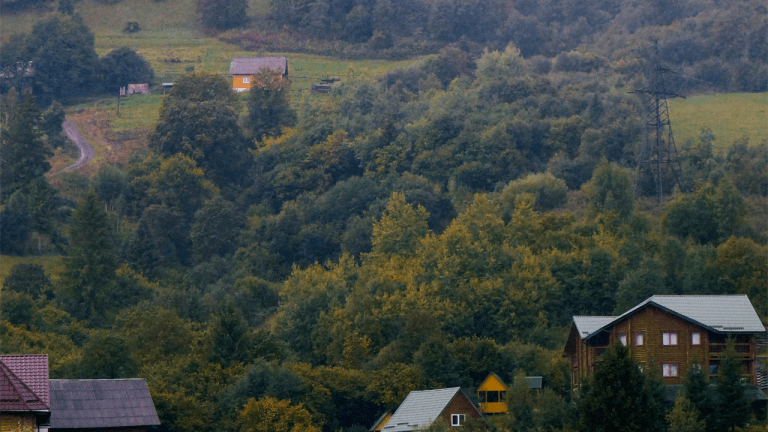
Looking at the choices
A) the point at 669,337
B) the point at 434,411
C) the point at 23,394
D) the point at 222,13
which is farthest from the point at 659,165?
the point at 23,394

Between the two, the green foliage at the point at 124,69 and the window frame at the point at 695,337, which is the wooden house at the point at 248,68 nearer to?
the green foliage at the point at 124,69

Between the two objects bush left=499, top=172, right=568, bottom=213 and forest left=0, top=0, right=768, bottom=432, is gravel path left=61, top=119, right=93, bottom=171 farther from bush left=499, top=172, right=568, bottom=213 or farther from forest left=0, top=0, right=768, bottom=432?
bush left=499, top=172, right=568, bottom=213

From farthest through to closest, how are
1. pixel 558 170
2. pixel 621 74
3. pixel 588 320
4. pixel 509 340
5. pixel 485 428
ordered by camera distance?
1. pixel 621 74
2. pixel 558 170
3. pixel 509 340
4. pixel 588 320
5. pixel 485 428

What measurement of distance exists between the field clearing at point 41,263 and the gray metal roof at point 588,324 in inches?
1722

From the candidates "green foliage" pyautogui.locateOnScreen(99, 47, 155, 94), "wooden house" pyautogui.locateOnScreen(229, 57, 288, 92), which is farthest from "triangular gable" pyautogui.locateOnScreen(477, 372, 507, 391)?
"green foliage" pyautogui.locateOnScreen(99, 47, 155, 94)

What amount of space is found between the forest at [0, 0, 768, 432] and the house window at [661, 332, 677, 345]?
17.5 feet

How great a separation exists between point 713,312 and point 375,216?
40792 millimetres

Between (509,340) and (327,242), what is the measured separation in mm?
26206

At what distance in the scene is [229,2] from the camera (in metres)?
146

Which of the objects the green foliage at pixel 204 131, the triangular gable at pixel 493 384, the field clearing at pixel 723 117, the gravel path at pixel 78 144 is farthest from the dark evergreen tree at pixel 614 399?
the gravel path at pixel 78 144

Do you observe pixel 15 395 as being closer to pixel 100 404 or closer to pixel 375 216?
pixel 100 404

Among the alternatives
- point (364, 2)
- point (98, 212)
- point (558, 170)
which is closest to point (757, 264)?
point (558, 170)

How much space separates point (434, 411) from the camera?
65.4 metres

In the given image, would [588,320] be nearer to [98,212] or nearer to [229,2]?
[98,212]
